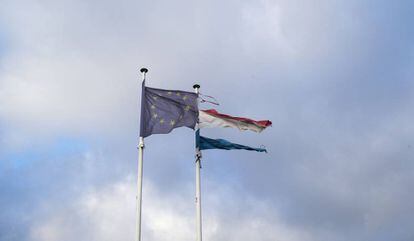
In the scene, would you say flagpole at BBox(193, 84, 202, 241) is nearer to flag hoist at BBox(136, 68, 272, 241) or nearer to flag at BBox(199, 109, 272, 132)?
flag hoist at BBox(136, 68, 272, 241)

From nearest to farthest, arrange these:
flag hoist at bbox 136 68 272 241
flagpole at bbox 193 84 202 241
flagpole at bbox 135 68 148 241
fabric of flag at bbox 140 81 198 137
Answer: flagpole at bbox 135 68 148 241 < flagpole at bbox 193 84 202 241 < flag hoist at bbox 136 68 272 241 < fabric of flag at bbox 140 81 198 137

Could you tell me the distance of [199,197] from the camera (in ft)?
118

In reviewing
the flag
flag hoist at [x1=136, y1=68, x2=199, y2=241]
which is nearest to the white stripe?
the flag

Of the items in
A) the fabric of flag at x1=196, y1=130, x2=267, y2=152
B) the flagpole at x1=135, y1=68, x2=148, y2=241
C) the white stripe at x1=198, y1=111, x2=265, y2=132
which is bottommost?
the flagpole at x1=135, y1=68, x2=148, y2=241

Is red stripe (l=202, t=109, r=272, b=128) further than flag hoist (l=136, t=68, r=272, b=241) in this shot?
Yes

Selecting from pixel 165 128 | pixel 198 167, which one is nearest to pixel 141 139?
pixel 165 128

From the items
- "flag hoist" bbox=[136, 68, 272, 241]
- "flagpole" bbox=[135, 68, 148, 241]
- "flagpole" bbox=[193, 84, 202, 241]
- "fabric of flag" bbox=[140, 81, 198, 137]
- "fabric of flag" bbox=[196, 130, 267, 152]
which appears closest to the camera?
"flagpole" bbox=[135, 68, 148, 241]

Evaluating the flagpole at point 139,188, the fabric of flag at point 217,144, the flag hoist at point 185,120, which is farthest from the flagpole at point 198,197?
the flagpole at point 139,188

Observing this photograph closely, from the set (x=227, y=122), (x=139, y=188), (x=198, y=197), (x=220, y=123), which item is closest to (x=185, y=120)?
(x=220, y=123)

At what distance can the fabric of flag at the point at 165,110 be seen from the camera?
3634cm

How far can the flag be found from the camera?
126ft

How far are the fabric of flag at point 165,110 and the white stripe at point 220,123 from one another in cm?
51

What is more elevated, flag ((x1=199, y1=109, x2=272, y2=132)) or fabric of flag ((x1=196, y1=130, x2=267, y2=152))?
flag ((x1=199, y1=109, x2=272, y2=132))

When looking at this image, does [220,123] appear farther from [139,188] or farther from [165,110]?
[139,188]
